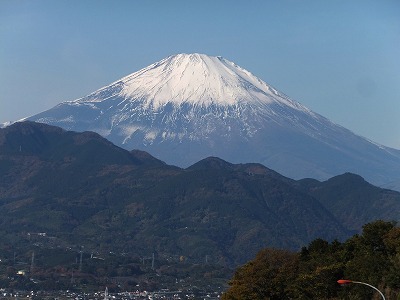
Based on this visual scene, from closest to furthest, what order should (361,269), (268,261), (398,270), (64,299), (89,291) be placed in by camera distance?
(398,270) < (361,269) < (268,261) < (64,299) < (89,291)

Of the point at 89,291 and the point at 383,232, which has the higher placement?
the point at 383,232

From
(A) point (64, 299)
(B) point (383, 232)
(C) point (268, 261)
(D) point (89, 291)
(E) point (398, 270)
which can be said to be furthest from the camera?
(D) point (89, 291)

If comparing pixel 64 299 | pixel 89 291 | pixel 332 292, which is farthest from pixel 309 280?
pixel 89 291

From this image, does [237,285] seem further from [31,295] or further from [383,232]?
[31,295]

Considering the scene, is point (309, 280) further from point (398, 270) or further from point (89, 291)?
point (89, 291)

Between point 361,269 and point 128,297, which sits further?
point 128,297

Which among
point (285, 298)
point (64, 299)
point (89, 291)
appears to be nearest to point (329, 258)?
point (285, 298)
